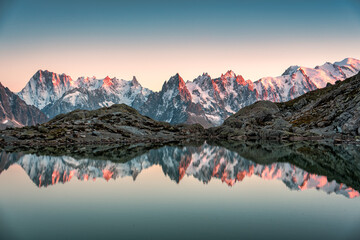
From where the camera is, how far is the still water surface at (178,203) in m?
32.2

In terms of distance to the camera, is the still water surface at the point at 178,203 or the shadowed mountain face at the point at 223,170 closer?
the still water surface at the point at 178,203

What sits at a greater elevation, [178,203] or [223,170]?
[223,170]

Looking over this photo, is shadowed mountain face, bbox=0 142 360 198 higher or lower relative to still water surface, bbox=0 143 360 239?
higher

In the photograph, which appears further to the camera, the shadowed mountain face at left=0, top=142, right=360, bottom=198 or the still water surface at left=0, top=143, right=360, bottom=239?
the shadowed mountain face at left=0, top=142, right=360, bottom=198

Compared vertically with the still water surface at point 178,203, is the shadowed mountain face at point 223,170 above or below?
above

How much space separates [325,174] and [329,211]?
29930 mm

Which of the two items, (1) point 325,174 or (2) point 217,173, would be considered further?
(2) point 217,173

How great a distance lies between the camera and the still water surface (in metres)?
32.2

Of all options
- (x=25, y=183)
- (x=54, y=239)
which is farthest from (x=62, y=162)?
(x=54, y=239)

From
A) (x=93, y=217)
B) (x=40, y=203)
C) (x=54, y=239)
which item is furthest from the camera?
(x=40, y=203)

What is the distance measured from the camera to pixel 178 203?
45344 mm

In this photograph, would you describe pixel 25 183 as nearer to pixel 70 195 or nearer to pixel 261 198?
pixel 70 195

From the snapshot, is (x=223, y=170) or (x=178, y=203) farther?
(x=223, y=170)

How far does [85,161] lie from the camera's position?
93250 mm
